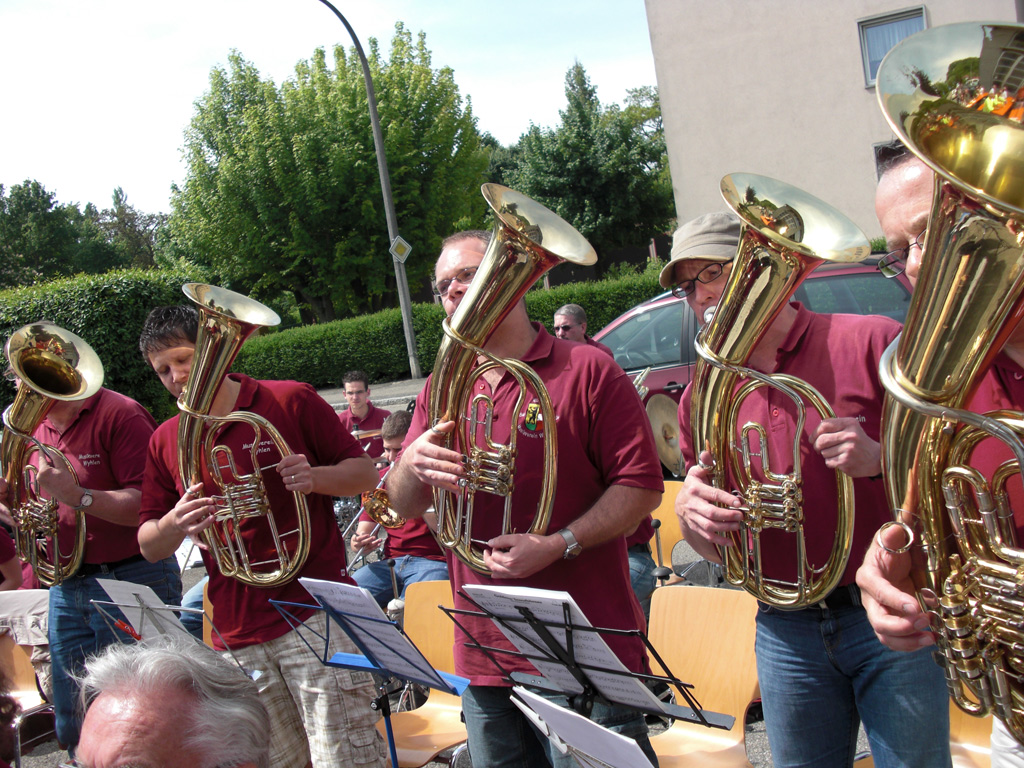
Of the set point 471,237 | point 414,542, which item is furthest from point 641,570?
point 471,237

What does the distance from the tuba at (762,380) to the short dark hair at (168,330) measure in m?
2.04

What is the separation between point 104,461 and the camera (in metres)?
3.65

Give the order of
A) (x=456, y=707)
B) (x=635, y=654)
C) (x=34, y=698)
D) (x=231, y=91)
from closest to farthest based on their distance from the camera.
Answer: (x=635, y=654), (x=456, y=707), (x=34, y=698), (x=231, y=91)

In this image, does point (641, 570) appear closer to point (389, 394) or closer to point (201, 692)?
point (201, 692)

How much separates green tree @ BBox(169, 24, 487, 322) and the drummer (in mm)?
16575

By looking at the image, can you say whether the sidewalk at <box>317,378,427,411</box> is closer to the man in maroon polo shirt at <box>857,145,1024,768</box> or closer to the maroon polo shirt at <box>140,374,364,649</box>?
the maroon polo shirt at <box>140,374,364,649</box>

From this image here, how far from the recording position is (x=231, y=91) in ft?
83.3

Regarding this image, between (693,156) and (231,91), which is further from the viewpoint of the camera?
(231,91)

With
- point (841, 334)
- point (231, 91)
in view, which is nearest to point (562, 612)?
point (841, 334)

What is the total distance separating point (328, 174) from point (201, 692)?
73.0 feet

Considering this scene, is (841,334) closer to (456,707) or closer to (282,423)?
(282,423)

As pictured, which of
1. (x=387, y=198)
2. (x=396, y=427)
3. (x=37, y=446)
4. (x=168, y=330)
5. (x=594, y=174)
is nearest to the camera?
(x=168, y=330)

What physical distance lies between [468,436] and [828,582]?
3.25 feet

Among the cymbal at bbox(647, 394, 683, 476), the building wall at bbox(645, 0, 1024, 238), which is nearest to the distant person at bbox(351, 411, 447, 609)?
the cymbal at bbox(647, 394, 683, 476)
